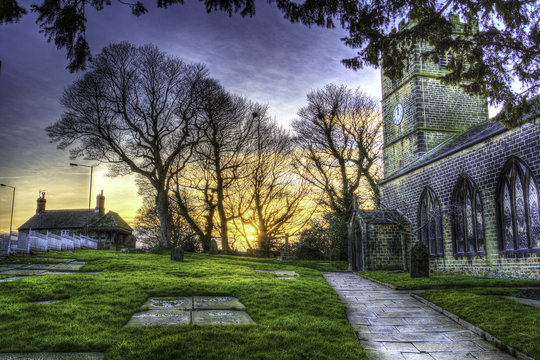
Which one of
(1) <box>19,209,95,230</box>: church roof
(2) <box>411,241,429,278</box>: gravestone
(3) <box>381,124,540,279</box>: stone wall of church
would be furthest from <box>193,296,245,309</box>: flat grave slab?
(1) <box>19,209,95,230</box>: church roof

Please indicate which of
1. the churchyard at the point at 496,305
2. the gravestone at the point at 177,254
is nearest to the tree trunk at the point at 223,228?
the gravestone at the point at 177,254

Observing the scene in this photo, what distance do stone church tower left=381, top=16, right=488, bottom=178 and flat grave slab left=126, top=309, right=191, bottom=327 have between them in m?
20.1

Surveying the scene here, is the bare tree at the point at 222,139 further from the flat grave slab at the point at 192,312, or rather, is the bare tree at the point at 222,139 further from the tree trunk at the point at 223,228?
the flat grave slab at the point at 192,312

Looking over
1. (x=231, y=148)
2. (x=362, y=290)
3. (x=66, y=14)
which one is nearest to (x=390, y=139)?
(x=231, y=148)

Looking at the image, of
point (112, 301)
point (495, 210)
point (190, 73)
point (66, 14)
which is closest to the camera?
point (66, 14)

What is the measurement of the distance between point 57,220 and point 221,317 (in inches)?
1928

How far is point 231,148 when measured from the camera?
33062 millimetres

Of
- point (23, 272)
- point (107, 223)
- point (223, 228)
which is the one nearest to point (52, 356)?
point (23, 272)

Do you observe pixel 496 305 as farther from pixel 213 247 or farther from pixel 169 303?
pixel 213 247

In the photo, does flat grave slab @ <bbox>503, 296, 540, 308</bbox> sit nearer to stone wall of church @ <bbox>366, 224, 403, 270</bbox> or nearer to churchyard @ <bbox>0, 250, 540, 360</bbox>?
churchyard @ <bbox>0, 250, 540, 360</bbox>

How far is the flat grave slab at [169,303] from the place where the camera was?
8500 millimetres

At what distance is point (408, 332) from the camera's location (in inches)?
305

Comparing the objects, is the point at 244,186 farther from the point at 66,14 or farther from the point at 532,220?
the point at 66,14

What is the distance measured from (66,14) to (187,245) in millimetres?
31869
